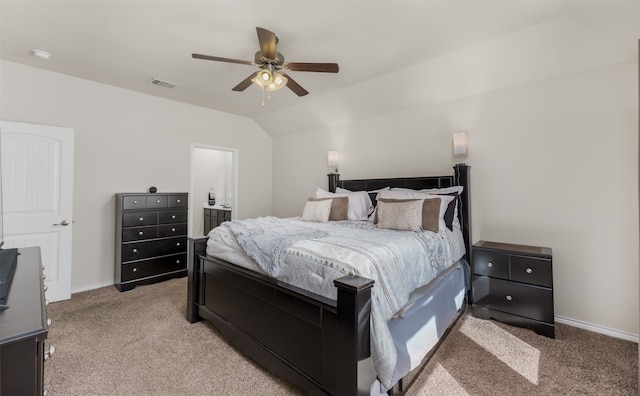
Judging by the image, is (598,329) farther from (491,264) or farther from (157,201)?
(157,201)

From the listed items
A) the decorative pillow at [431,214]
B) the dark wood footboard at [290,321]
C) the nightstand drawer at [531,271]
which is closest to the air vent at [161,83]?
the dark wood footboard at [290,321]

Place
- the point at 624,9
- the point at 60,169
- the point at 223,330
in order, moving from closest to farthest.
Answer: the point at 624,9
the point at 223,330
the point at 60,169

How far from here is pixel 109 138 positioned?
387cm

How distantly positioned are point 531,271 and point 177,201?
4.33 m

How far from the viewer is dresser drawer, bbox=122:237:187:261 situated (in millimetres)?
3721

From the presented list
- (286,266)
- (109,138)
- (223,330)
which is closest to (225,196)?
(109,138)

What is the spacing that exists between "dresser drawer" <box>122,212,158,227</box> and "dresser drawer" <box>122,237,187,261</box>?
253 mm

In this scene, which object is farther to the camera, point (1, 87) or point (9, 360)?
point (1, 87)

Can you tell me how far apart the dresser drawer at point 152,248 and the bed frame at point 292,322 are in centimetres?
151

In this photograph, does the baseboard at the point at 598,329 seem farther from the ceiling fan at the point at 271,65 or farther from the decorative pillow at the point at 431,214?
the ceiling fan at the point at 271,65

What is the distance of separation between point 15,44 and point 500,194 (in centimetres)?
521

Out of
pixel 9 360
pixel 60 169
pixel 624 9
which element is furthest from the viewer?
pixel 60 169

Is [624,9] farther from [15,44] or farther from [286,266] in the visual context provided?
[15,44]

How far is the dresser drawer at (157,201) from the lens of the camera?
3904mm
